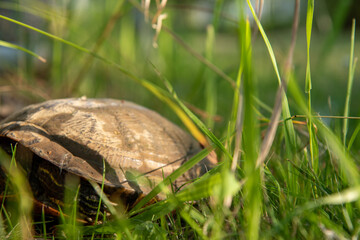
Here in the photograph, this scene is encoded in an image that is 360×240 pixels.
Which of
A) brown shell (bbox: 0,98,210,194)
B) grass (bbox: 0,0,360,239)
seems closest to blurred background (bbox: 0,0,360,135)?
grass (bbox: 0,0,360,239)

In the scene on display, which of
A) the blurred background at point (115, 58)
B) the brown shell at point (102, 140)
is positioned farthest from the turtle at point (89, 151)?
the blurred background at point (115, 58)

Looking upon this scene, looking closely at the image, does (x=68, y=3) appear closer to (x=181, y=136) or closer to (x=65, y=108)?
(x=65, y=108)

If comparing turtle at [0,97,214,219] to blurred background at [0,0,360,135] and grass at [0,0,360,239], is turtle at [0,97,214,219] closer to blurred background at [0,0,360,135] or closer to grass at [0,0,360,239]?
grass at [0,0,360,239]

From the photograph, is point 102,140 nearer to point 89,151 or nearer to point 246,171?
point 89,151

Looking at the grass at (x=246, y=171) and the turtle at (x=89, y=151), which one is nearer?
the grass at (x=246, y=171)

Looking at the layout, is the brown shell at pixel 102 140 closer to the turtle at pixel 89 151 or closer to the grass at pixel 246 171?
the turtle at pixel 89 151

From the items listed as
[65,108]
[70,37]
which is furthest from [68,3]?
[65,108]

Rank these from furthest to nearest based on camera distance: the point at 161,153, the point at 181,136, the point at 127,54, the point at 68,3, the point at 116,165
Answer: the point at 127,54 < the point at 68,3 < the point at 181,136 < the point at 161,153 < the point at 116,165
